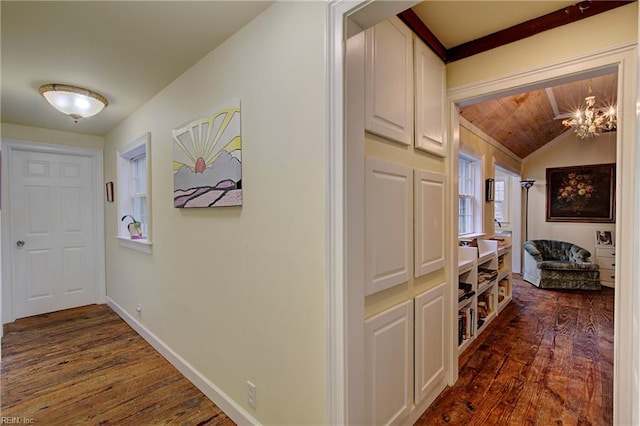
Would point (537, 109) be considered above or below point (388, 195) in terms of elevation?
above

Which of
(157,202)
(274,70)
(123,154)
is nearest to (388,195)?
(274,70)

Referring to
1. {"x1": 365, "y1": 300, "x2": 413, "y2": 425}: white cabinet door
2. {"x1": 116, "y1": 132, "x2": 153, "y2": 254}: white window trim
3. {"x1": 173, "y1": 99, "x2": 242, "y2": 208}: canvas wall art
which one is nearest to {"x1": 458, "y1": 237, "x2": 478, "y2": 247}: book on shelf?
{"x1": 365, "y1": 300, "x2": 413, "y2": 425}: white cabinet door

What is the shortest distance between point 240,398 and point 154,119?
2.36 m

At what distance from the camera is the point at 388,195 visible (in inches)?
59.1

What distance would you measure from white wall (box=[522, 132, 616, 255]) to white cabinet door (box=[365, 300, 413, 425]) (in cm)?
592

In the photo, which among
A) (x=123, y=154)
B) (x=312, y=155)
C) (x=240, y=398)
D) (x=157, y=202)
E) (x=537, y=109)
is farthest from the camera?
(x=537, y=109)

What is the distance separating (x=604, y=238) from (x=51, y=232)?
868 cm

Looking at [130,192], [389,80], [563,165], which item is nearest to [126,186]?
[130,192]

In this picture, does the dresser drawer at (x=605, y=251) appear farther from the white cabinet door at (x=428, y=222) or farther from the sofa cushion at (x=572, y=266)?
the white cabinet door at (x=428, y=222)

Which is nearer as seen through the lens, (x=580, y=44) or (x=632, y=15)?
(x=632, y=15)

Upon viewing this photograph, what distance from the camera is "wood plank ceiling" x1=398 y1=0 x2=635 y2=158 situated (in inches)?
64.7

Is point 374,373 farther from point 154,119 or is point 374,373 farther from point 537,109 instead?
point 537,109

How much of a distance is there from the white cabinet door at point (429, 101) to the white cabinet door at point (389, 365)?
102 cm

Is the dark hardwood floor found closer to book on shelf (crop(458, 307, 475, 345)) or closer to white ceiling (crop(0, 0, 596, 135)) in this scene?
book on shelf (crop(458, 307, 475, 345))
